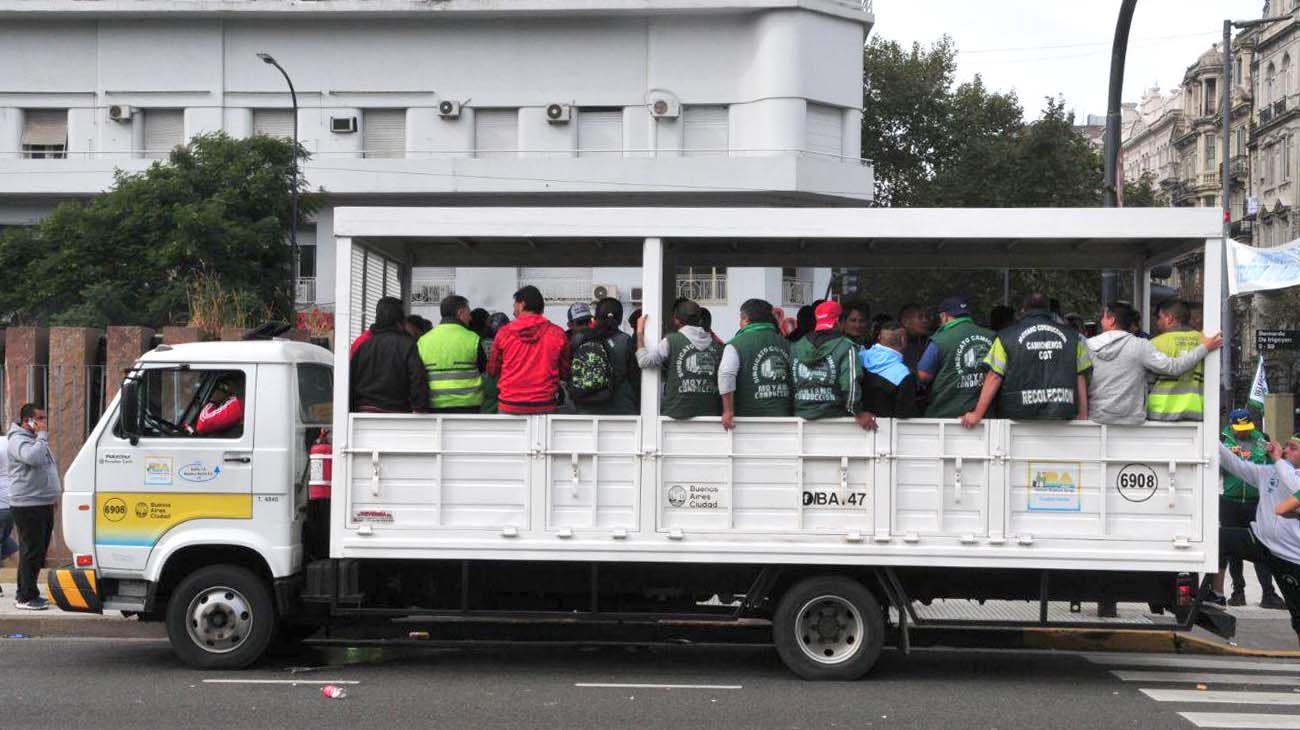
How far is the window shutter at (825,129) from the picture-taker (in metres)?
38.4

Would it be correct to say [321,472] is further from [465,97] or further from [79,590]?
[465,97]

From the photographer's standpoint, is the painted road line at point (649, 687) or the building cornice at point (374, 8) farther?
the building cornice at point (374, 8)

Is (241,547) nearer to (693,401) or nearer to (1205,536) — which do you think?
(693,401)

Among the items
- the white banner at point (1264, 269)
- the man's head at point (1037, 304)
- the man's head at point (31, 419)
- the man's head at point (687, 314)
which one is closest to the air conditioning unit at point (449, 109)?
the white banner at point (1264, 269)

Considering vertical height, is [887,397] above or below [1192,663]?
above

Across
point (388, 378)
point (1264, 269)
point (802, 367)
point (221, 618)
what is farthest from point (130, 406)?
point (1264, 269)

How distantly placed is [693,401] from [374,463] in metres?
2.12

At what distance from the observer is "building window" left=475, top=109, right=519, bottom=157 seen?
3900cm

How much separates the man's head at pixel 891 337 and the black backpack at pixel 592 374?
1818 millimetres

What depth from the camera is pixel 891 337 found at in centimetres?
936

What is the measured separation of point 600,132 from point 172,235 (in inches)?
478

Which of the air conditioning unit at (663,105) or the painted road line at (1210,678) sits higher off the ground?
the air conditioning unit at (663,105)

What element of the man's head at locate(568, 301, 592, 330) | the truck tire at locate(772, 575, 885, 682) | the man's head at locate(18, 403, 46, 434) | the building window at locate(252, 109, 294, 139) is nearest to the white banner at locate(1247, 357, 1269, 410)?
the truck tire at locate(772, 575, 885, 682)

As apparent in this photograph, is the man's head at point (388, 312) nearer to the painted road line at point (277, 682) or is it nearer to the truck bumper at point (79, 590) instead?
the painted road line at point (277, 682)
